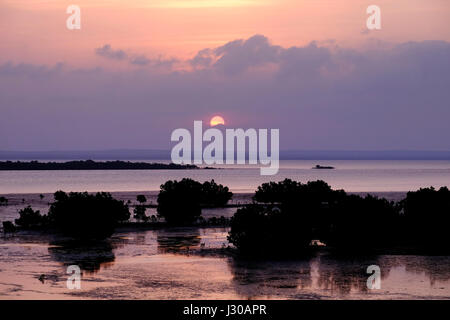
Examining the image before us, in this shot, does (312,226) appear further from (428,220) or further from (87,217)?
(87,217)

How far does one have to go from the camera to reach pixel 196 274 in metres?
43.2

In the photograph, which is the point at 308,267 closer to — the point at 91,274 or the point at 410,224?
the point at 91,274

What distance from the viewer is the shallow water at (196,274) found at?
3706 centimetres

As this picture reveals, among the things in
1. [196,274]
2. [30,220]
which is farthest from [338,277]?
[30,220]

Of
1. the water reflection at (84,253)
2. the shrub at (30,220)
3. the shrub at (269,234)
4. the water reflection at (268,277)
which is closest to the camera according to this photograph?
the water reflection at (268,277)

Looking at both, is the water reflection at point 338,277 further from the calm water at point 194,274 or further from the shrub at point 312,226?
the shrub at point 312,226

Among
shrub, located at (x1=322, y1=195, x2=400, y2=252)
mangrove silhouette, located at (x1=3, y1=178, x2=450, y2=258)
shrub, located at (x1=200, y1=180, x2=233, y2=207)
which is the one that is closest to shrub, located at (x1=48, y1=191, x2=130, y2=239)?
mangrove silhouette, located at (x1=3, y1=178, x2=450, y2=258)

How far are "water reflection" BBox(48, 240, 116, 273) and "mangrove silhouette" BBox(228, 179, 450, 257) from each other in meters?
9.78

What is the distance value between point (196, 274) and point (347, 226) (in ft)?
54.4

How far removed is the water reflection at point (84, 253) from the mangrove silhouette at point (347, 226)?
9781mm

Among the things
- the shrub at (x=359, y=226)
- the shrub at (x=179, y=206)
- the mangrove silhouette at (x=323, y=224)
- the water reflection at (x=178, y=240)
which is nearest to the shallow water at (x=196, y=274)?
the water reflection at (x=178, y=240)

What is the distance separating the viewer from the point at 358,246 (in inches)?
2190
